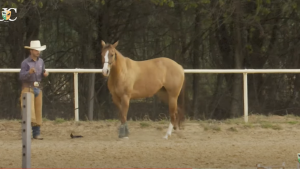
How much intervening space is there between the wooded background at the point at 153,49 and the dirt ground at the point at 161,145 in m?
5.91

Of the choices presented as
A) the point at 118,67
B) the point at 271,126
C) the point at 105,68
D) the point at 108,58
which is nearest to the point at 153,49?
the point at 271,126

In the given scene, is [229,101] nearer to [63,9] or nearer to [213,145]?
[63,9]

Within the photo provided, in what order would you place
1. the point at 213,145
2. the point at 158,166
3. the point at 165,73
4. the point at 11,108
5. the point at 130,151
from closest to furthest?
1. the point at 158,166
2. the point at 130,151
3. the point at 213,145
4. the point at 165,73
5. the point at 11,108

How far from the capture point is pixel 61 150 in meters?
8.86

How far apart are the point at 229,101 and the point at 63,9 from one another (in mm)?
5946

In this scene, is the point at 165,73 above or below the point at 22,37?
below

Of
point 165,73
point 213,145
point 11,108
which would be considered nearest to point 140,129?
point 165,73

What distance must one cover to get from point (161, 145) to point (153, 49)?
1040 centimetres

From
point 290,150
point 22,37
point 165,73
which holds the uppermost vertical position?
point 22,37

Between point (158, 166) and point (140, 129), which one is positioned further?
point (140, 129)

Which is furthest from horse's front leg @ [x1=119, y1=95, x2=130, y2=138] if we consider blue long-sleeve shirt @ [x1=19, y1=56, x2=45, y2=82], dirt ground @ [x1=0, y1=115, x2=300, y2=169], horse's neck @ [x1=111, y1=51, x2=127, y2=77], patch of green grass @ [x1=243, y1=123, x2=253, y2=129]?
patch of green grass @ [x1=243, y1=123, x2=253, y2=129]

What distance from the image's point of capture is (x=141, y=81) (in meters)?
10.8

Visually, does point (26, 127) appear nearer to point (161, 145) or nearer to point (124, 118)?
point (161, 145)

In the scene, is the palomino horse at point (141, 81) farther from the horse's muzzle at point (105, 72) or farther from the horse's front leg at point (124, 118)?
the horse's muzzle at point (105, 72)
